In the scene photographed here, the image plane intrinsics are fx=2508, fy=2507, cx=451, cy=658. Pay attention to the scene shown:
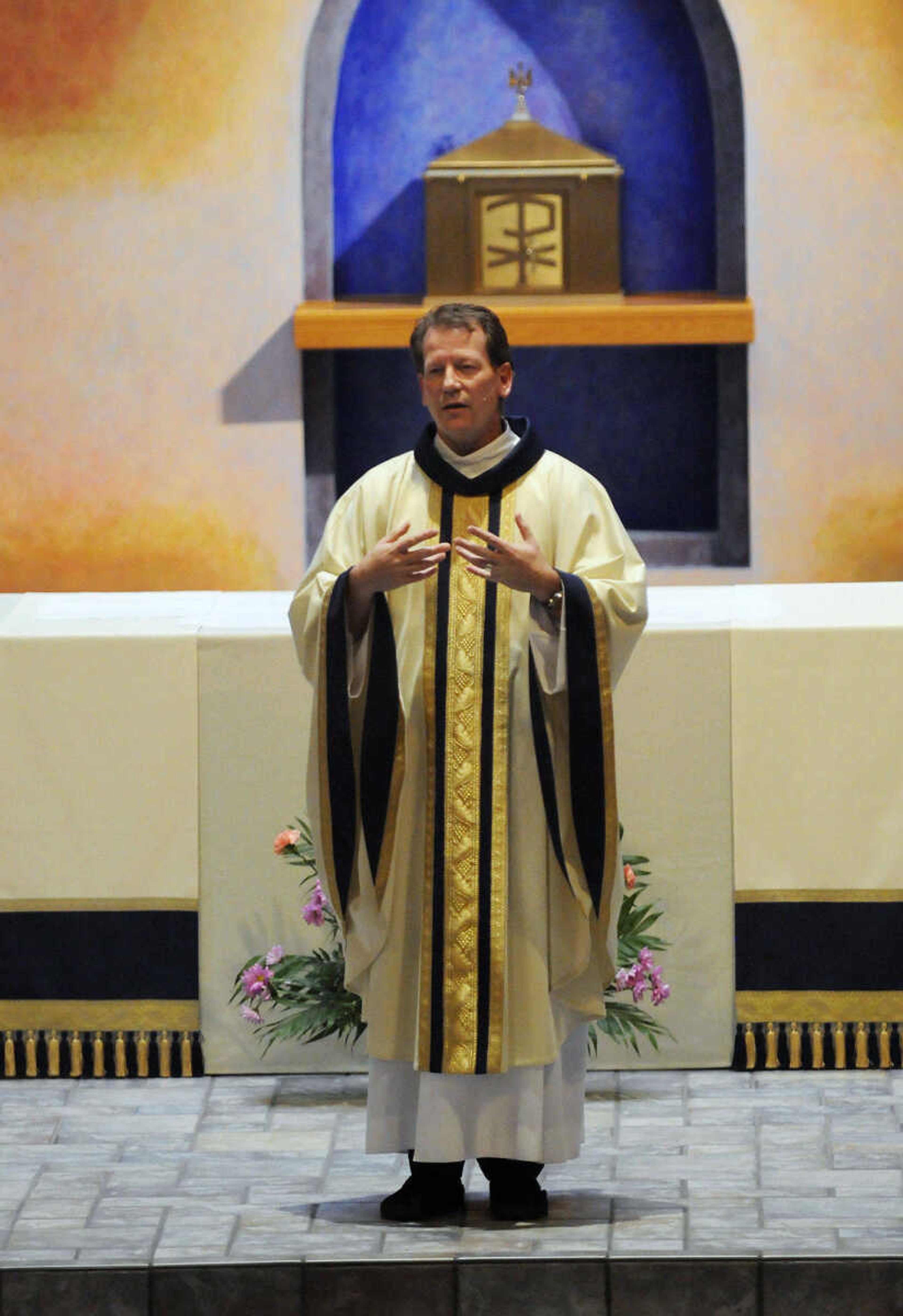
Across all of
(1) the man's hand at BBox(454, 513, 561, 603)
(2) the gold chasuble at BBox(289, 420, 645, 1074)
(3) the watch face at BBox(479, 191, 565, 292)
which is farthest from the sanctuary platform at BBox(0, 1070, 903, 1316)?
(3) the watch face at BBox(479, 191, 565, 292)

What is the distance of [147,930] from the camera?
502 cm

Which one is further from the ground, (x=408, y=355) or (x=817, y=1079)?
(x=408, y=355)

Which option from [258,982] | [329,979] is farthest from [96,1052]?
[329,979]

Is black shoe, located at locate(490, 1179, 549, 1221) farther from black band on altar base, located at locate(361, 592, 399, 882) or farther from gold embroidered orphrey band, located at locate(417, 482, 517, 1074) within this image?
black band on altar base, located at locate(361, 592, 399, 882)

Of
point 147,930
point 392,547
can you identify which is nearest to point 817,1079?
point 147,930

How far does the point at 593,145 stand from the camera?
7.91m

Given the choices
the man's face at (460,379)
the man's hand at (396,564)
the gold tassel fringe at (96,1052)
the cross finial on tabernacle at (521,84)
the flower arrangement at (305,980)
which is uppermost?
the cross finial on tabernacle at (521,84)

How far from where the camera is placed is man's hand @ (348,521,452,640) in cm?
382

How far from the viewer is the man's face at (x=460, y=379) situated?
157 inches

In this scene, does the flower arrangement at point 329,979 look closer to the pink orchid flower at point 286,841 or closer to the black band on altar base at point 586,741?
the pink orchid flower at point 286,841

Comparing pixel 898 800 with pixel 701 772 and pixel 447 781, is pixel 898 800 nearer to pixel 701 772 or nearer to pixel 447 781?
pixel 701 772

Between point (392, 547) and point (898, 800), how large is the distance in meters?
1.55

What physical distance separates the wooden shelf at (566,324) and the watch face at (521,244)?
0.20ft

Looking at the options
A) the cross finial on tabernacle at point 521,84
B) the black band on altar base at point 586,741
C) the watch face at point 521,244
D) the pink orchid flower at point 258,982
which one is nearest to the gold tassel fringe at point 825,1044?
the pink orchid flower at point 258,982
